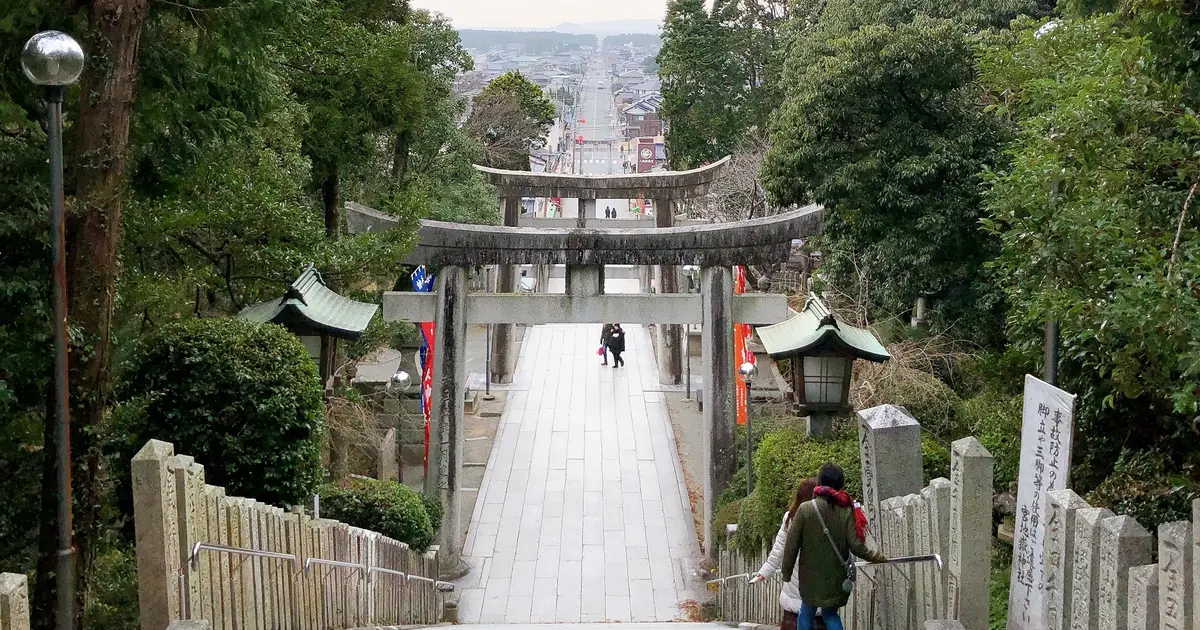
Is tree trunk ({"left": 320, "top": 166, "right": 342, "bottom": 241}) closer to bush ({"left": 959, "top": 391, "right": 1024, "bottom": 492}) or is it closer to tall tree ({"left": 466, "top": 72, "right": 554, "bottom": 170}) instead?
bush ({"left": 959, "top": 391, "right": 1024, "bottom": 492})

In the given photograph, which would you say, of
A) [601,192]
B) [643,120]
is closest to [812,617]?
[601,192]

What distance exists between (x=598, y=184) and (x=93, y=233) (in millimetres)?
18771

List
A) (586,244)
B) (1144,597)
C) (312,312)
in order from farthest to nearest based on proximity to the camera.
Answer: (586,244)
(312,312)
(1144,597)

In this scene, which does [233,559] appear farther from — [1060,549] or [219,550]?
[1060,549]

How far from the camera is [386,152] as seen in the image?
73.4 ft

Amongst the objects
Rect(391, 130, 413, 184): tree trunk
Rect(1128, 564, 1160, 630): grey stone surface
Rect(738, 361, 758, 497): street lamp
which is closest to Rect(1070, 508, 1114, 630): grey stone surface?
Rect(1128, 564, 1160, 630): grey stone surface

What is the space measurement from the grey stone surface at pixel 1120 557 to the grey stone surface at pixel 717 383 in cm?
1038

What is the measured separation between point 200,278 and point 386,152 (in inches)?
440

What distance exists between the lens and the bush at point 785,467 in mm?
10359

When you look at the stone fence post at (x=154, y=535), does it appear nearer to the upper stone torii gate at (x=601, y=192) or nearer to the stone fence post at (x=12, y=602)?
the stone fence post at (x=12, y=602)

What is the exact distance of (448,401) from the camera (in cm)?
1512

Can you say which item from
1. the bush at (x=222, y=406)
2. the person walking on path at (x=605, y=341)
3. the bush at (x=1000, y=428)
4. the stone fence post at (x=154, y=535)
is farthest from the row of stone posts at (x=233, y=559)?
the person walking on path at (x=605, y=341)

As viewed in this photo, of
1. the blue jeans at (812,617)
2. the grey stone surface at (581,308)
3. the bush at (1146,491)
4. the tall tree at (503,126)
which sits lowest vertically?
the blue jeans at (812,617)

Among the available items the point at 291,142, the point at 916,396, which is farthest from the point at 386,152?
the point at 916,396
